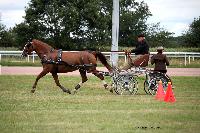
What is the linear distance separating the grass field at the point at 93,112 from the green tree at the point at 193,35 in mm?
42818

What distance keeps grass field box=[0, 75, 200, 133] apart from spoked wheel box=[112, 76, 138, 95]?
352 mm

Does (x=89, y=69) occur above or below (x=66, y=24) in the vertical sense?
below

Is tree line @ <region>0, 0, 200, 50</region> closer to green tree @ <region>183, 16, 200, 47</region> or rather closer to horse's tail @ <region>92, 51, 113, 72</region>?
green tree @ <region>183, 16, 200, 47</region>

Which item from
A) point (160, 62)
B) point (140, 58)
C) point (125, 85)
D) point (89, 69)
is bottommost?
point (125, 85)

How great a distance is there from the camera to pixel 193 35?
2544 inches

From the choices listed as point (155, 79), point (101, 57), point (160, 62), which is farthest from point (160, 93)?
point (101, 57)

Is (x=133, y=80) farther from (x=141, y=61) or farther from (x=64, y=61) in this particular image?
(x=64, y=61)

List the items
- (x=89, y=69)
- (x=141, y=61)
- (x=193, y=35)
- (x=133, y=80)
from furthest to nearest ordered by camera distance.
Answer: (x=193, y=35), (x=89, y=69), (x=141, y=61), (x=133, y=80)

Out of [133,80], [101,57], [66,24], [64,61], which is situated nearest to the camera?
[133,80]

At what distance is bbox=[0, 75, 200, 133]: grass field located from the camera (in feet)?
39.8

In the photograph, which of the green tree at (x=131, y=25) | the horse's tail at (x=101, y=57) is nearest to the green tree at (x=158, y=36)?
the green tree at (x=131, y=25)

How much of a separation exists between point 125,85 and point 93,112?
5748 mm

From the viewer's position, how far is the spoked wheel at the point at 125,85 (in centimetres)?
2023

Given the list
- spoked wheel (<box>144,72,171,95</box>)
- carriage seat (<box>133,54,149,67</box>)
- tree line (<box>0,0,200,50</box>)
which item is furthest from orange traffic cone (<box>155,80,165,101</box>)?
tree line (<box>0,0,200,50</box>)
